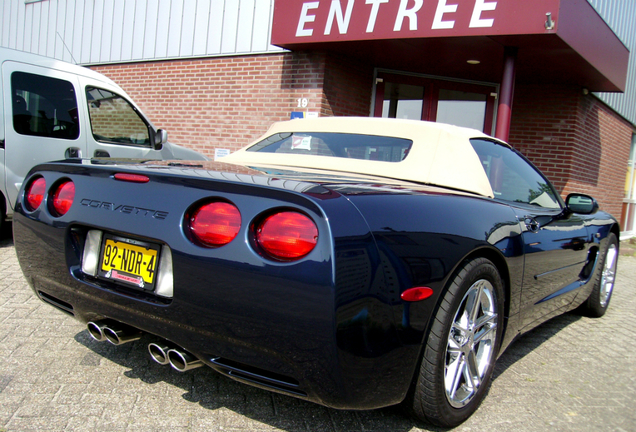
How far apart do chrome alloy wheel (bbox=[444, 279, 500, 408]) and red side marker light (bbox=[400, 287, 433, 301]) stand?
29cm

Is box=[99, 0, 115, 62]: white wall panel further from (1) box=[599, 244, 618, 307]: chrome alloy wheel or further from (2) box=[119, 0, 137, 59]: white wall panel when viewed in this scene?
(1) box=[599, 244, 618, 307]: chrome alloy wheel

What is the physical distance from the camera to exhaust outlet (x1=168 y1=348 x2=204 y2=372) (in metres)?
1.96

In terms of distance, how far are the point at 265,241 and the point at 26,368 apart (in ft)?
5.28

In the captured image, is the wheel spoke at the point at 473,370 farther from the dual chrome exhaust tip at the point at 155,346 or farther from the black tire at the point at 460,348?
the dual chrome exhaust tip at the point at 155,346

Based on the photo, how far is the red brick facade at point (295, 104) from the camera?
862 cm

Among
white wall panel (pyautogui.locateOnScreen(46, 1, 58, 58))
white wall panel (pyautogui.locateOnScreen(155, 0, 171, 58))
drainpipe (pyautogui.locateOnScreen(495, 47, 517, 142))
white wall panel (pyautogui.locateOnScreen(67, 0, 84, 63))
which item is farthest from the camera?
white wall panel (pyautogui.locateOnScreen(46, 1, 58, 58))

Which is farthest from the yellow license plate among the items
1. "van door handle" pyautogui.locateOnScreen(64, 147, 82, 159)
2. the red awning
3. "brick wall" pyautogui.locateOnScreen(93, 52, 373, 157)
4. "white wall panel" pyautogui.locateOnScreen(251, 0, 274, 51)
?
"white wall panel" pyautogui.locateOnScreen(251, 0, 274, 51)

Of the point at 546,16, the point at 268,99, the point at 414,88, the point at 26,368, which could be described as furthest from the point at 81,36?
the point at 26,368

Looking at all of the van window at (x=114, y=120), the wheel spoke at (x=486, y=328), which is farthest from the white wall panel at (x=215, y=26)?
the wheel spoke at (x=486, y=328)

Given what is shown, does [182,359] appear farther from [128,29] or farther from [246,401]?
[128,29]

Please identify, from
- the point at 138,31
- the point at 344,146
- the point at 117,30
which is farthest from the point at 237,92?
the point at 344,146

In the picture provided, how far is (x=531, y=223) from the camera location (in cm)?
280

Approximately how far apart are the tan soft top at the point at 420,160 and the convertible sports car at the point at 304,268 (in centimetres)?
1

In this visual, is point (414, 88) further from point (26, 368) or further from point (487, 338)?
point (26, 368)
